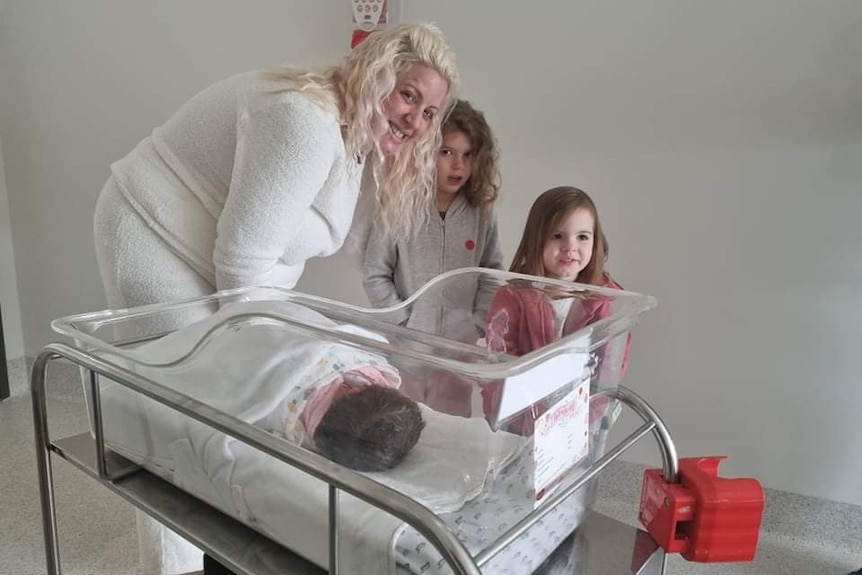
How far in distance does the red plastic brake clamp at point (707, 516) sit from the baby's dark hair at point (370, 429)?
1.03ft

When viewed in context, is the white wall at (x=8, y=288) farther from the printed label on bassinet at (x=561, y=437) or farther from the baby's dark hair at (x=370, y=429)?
the printed label on bassinet at (x=561, y=437)

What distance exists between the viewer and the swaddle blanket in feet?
2.28

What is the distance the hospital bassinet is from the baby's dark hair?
0.07 feet

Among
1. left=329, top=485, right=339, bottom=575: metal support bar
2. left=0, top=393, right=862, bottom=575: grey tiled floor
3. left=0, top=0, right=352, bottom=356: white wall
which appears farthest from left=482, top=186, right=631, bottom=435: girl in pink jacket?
left=0, top=0, right=352, bottom=356: white wall

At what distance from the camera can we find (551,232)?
1.29m

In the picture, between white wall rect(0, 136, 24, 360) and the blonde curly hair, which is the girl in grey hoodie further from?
white wall rect(0, 136, 24, 360)

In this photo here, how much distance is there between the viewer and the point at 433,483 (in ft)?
2.17

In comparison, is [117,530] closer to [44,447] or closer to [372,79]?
[44,447]

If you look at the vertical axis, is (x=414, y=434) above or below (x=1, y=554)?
above

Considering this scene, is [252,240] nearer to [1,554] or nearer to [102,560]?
[102,560]

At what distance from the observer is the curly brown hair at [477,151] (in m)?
1.42

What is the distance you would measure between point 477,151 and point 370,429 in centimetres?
88

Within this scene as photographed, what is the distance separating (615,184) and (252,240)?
3.12 ft

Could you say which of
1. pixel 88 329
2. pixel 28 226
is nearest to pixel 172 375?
pixel 88 329
